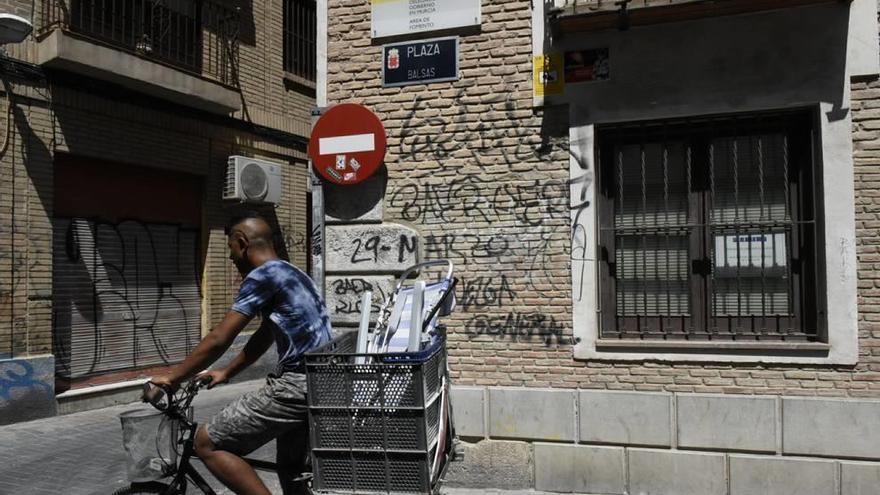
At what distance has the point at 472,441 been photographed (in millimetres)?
5695

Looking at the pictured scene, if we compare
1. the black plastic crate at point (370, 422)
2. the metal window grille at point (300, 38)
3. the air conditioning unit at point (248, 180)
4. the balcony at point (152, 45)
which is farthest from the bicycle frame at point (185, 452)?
the metal window grille at point (300, 38)

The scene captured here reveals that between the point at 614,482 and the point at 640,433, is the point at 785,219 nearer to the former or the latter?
the point at 640,433

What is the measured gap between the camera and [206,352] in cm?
351

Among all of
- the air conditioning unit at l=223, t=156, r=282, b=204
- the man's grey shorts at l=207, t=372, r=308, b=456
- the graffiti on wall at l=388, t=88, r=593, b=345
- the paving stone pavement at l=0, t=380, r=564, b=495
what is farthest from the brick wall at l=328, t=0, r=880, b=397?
the air conditioning unit at l=223, t=156, r=282, b=204

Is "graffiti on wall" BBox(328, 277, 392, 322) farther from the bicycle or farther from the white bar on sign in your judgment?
the bicycle

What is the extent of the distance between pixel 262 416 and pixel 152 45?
28.0 feet

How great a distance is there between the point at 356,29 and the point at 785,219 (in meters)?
3.83

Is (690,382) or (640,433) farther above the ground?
(690,382)

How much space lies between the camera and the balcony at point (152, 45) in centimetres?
876

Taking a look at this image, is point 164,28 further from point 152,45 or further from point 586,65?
point 586,65

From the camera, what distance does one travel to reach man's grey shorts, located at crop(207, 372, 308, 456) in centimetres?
354

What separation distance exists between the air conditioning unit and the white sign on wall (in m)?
5.75

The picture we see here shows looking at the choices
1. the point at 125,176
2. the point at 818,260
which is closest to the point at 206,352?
the point at 818,260

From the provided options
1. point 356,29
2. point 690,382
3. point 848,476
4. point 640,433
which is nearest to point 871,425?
point 848,476
